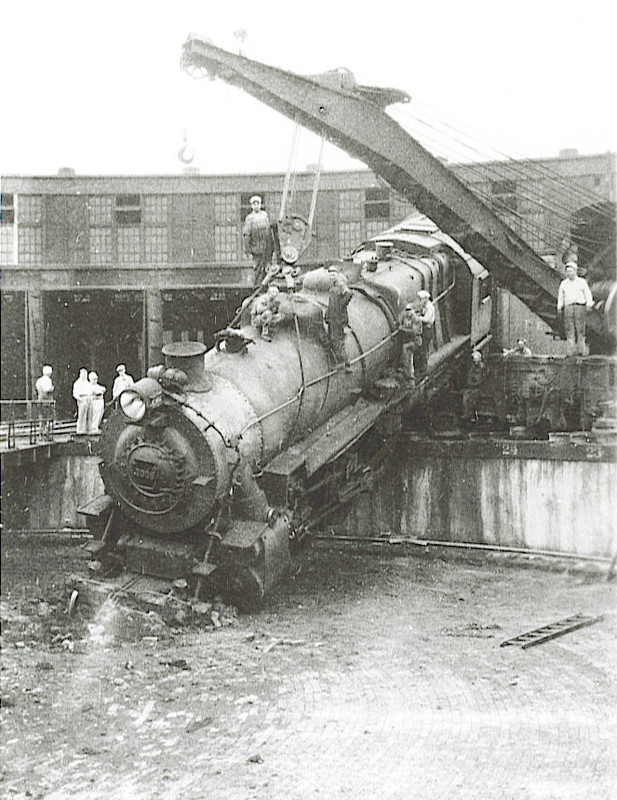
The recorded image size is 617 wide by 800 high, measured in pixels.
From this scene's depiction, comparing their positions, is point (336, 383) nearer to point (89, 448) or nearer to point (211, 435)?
point (211, 435)

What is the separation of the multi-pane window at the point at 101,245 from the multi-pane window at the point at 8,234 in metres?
1.91

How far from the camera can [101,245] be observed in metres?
22.9

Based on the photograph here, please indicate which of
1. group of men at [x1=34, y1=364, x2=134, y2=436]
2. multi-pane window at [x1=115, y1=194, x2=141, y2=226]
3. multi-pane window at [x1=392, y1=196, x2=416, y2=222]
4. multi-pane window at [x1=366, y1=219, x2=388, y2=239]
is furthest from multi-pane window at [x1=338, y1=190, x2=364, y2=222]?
group of men at [x1=34, y1=364, x2=134, y2=436]

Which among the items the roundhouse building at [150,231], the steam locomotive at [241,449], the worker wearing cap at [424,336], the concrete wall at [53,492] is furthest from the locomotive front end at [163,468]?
the roundhouse building at [150,231]

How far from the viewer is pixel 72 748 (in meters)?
7.40

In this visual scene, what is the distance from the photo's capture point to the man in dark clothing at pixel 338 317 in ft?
39.0

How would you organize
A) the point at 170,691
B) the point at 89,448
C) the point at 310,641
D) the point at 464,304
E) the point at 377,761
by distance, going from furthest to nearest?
the point at 464,304, the point at 89,448, the point at 310,641, the point at 170,691, the point at 377,761

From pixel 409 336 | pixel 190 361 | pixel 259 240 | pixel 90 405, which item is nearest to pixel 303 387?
pixel 190 361

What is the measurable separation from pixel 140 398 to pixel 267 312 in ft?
7.57

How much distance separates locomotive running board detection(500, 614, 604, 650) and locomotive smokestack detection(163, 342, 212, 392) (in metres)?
4.22

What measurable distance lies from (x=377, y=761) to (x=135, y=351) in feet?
66.0

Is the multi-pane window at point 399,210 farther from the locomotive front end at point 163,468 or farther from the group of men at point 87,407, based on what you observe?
the locomotive front end at point 163,468

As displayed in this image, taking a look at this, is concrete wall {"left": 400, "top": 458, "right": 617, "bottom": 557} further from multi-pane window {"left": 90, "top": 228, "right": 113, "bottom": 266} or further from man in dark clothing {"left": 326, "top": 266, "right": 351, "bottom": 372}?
multi-pane window {"left": 90, "top": 228, "right": 113, "bottom": 266}

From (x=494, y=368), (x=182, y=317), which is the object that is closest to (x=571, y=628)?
(x=494, y=368)
